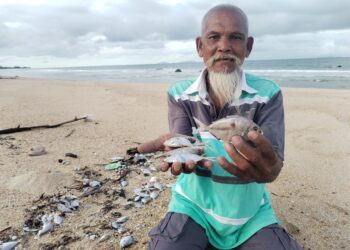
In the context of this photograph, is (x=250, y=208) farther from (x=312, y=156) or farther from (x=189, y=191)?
(x=312, y=156)

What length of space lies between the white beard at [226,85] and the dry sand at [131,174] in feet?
5.65

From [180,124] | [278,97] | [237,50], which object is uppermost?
[237,50]

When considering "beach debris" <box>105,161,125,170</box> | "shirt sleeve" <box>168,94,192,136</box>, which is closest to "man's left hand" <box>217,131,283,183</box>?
"shirt sleeve" <box>168,94,192,136</box>

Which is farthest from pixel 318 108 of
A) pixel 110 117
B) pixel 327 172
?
pixel 110 117

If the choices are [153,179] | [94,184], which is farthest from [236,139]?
[94,184]

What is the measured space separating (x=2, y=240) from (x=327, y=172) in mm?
4797

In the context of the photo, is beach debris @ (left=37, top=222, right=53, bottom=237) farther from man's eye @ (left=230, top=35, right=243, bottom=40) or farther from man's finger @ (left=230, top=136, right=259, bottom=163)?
man's eye @ (left=230, top=35, right=243, bottom=40)

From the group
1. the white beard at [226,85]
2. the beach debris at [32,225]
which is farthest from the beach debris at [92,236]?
the white beard at [226,85]

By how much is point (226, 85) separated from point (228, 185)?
0.95m

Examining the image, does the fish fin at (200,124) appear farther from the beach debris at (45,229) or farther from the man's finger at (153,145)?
the beach debris at (45,229)

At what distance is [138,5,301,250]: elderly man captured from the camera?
2906 millimetres

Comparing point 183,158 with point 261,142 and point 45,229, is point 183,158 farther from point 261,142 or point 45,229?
point 45,229

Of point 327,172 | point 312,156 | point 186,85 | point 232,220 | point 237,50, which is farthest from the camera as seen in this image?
point 312,156

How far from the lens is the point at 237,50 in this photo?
3.19 metres
